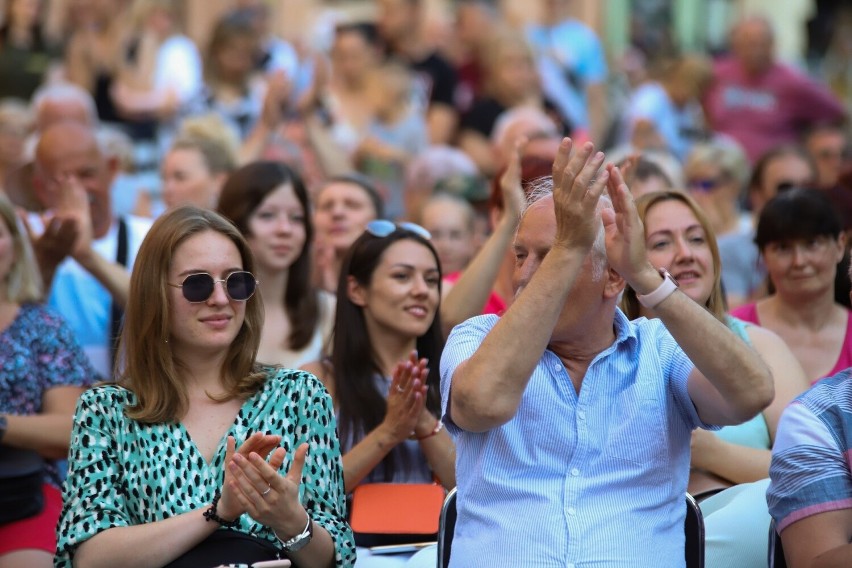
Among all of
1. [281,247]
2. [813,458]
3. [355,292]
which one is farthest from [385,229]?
[813,458]

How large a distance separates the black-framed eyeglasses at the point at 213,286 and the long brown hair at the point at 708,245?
1.39 meters

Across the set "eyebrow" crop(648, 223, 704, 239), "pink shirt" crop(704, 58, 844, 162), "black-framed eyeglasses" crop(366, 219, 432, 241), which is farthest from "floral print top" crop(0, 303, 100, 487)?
"pink shirt" crop(704, 58, 844, 162)

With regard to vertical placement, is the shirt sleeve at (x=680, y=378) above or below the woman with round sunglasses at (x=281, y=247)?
below

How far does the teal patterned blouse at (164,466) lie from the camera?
374 cm

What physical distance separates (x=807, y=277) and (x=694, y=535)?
6.61 feet

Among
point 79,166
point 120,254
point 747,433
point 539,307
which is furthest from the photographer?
point 79,166

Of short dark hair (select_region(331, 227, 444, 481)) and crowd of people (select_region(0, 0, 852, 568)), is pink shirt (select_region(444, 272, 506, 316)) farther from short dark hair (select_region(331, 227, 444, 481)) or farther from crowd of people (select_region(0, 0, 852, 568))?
short dark hair (select_region(331, 227, 444, 481))

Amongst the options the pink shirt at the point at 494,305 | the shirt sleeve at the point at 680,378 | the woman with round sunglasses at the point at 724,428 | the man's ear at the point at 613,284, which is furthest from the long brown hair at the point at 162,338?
the pink shirt at the point at 494,305

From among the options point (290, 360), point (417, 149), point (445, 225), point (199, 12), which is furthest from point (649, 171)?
point (199, 12)

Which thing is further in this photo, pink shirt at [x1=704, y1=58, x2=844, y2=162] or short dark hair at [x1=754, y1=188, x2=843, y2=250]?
pink shirt at [x1=704, y1=58, x2=844, y2=162]

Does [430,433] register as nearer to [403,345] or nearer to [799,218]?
[403,345]

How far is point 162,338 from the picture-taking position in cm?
397

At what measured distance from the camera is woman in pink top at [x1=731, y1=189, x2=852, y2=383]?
546 cm

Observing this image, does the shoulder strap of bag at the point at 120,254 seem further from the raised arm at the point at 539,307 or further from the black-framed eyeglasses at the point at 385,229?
the raised arm at the point at 539,307
